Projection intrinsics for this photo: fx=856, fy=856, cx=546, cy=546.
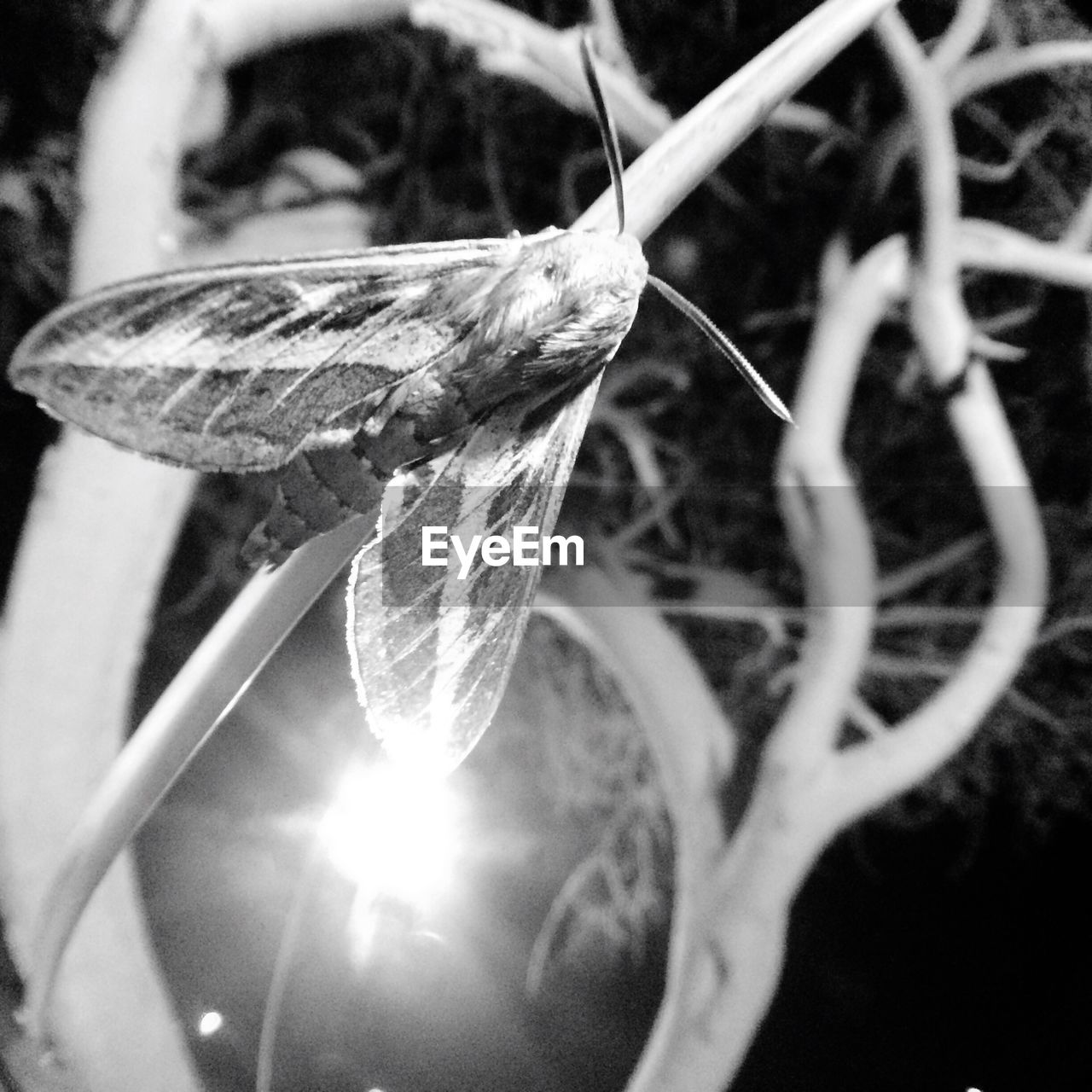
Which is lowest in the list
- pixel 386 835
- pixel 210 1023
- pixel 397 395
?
pixel 210 1023

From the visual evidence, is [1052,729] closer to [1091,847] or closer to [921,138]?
[1091,847]

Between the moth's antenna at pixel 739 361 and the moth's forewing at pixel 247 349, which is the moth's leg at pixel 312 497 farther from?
the moth's antenna at pixel 739 361

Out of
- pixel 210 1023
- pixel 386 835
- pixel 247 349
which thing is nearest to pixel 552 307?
pixel 247 349

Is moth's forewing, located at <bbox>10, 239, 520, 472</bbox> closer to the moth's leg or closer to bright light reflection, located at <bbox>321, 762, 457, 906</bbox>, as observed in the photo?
the moth's leg

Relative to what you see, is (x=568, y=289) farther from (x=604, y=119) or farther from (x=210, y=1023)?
(x=210, y=1023)

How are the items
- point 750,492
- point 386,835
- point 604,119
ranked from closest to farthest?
point 604,119, point 386,835, point 750,492

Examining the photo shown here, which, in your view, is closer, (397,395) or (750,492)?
(397,395)

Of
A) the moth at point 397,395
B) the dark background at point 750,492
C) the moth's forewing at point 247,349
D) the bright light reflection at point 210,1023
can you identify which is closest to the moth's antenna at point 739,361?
the moth at point 397,395
